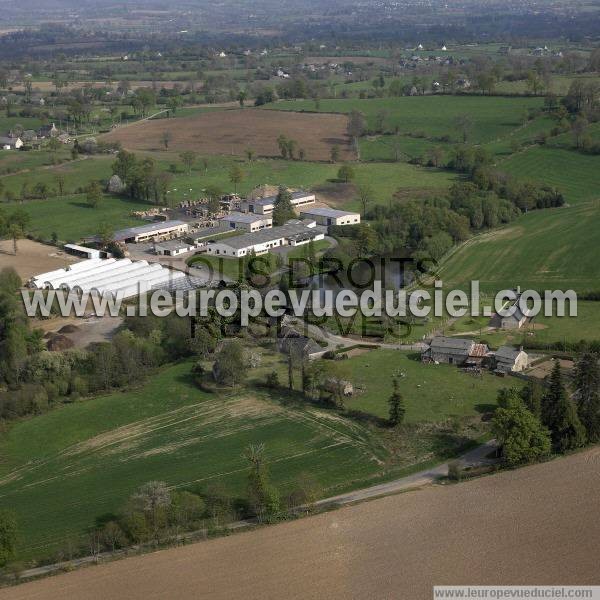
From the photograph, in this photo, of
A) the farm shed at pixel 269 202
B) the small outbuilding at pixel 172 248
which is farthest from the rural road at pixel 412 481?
the farm shed at pixel 269 202

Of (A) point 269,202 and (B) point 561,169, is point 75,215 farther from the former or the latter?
(B) point 561,169

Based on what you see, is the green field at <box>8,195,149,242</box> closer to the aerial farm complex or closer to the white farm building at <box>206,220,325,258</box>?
the aerial farm complex

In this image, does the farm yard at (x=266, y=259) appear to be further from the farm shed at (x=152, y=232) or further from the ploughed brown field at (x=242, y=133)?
the ploughed brown field at (x=242, y=133)

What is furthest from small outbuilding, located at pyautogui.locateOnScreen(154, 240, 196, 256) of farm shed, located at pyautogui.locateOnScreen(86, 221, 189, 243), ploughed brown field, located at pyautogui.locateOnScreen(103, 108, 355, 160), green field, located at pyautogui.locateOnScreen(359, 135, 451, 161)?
green field, located at pyautogui.locateOnScreen(359, 135, 451, 161)

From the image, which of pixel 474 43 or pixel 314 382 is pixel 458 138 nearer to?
pixel 314 382

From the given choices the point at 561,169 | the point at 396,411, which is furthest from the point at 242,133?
the point at 396,411
